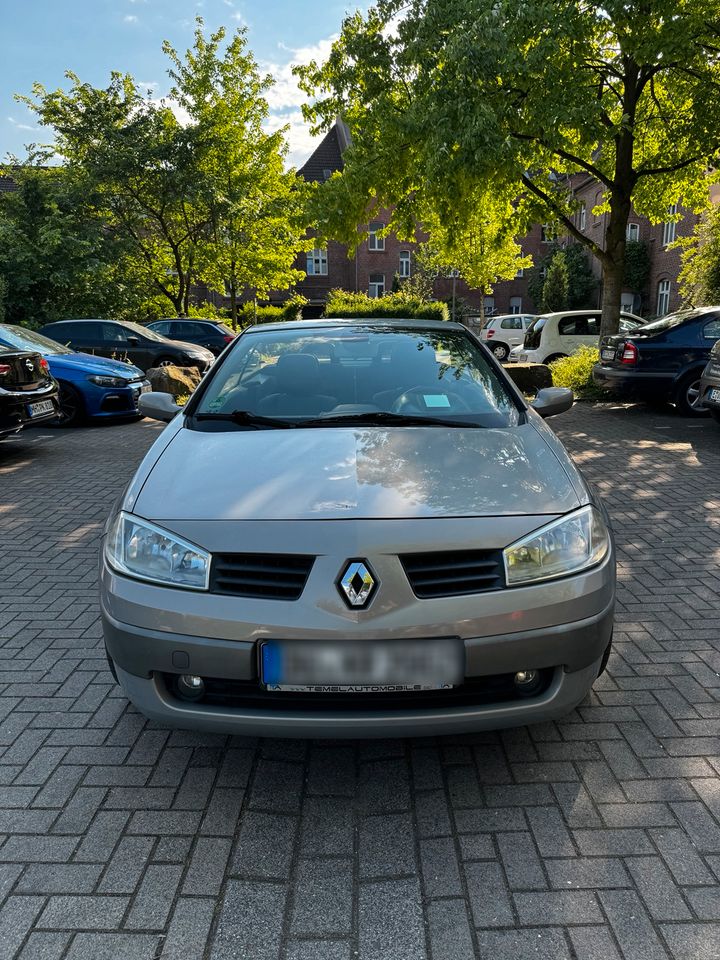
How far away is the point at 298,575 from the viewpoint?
7.41 ft

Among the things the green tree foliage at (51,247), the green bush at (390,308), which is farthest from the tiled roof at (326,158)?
the green tree foliage at (51,247)

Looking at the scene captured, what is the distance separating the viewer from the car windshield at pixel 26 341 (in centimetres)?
926

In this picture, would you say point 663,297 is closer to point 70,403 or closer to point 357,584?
point 70,403

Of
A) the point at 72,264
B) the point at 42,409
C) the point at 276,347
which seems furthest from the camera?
the point at 72,264

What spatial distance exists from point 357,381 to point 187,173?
65.4 feet

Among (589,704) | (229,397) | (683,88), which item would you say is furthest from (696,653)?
(683,88)

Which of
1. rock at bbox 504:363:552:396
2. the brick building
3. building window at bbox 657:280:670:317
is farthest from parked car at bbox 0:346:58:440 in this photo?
the brick building

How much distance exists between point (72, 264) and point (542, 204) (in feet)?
43.4

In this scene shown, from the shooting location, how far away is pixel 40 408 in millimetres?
8117

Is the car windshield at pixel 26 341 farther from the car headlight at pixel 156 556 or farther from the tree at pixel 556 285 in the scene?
the tree at pixel 556 285

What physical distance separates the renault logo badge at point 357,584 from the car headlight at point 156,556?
0.46 metres

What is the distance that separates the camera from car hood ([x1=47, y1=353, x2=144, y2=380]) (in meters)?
10.7

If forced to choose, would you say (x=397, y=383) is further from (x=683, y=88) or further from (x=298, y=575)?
(x=683, y=88)

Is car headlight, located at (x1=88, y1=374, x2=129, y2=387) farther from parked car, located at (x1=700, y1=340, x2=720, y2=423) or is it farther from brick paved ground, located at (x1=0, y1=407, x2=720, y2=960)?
parked car, located at (x1=700, y1=340, x2=720, y2=423)
